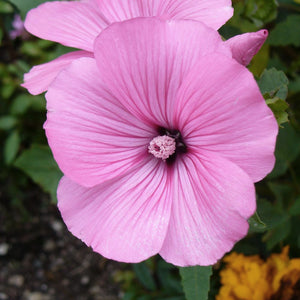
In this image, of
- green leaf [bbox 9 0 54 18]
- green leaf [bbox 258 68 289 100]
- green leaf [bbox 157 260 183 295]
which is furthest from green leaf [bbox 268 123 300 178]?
green leaf [bbox 9 0 54 18]

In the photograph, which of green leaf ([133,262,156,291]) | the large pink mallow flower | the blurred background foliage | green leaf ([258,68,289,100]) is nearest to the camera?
the large pink mallow flower

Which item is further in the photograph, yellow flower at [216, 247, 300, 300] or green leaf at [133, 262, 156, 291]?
green leaf at [133, 262, 156, 291]

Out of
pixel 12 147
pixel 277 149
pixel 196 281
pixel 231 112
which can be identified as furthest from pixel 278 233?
pixel 12 147

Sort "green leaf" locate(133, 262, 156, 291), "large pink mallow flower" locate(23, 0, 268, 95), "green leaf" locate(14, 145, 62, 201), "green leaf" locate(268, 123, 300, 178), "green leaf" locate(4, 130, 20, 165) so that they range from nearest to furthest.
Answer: "large pink mallow flower" locate(23, 0, 268, 95), "green leaf" locate(268, 123, 300, 178), "green leaf" locate(14, 145, 62, 201), "green leaf" locate(133, 262, 156, 291), "green leaf" locate(4, 130, 20, 165)

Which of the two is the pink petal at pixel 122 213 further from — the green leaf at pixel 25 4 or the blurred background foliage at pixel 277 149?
the green leaf at pixel 25 4

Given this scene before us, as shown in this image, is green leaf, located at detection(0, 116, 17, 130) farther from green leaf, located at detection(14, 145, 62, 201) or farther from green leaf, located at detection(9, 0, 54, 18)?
green leaf, located at detection(9, 0, 54, 18)

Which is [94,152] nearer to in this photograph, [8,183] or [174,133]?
[174,133]

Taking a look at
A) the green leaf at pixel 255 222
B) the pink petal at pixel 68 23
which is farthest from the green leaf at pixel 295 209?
the pink petal at pixel 68 23
